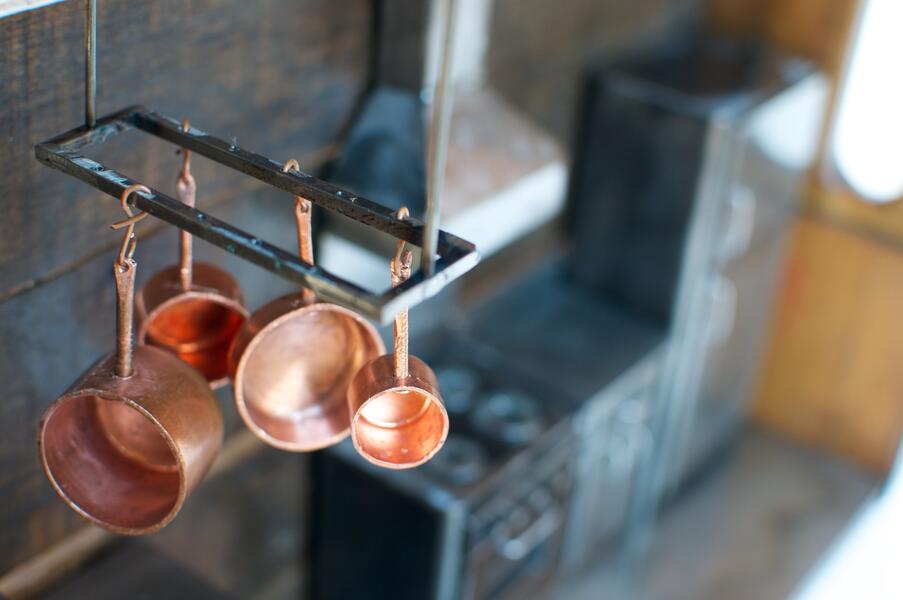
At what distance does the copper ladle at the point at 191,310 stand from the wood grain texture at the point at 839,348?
2975 millimetres

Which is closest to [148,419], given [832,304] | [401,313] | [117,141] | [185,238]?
[185,238]

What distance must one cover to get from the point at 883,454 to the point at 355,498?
2.45 meters

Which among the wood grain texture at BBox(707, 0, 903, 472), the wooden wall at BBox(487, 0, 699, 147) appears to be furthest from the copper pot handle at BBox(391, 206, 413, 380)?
the wood grain texture at BBox(707, 0, 903, 472)

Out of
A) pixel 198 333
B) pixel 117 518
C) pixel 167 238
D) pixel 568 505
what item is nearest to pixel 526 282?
pixel 568 505

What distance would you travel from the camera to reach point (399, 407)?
62.9 inches

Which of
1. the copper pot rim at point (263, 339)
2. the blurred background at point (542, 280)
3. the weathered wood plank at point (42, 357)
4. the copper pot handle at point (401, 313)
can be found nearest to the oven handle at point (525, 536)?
the blurred background at point (542, 280)

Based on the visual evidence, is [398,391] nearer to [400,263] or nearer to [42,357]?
[400,263]

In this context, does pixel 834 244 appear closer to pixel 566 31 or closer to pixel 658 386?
pixel 658 386

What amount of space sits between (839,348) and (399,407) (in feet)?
10.3

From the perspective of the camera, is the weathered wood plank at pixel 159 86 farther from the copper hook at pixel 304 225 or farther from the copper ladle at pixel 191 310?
the copper hook at pixel 304 225

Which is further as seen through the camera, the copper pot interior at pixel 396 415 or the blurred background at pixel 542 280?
the blurred background at pixel 542 280

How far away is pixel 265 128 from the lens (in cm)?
237

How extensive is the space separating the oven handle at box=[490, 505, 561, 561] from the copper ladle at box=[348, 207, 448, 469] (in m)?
1.35

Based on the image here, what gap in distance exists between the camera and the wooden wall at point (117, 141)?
1.90m
